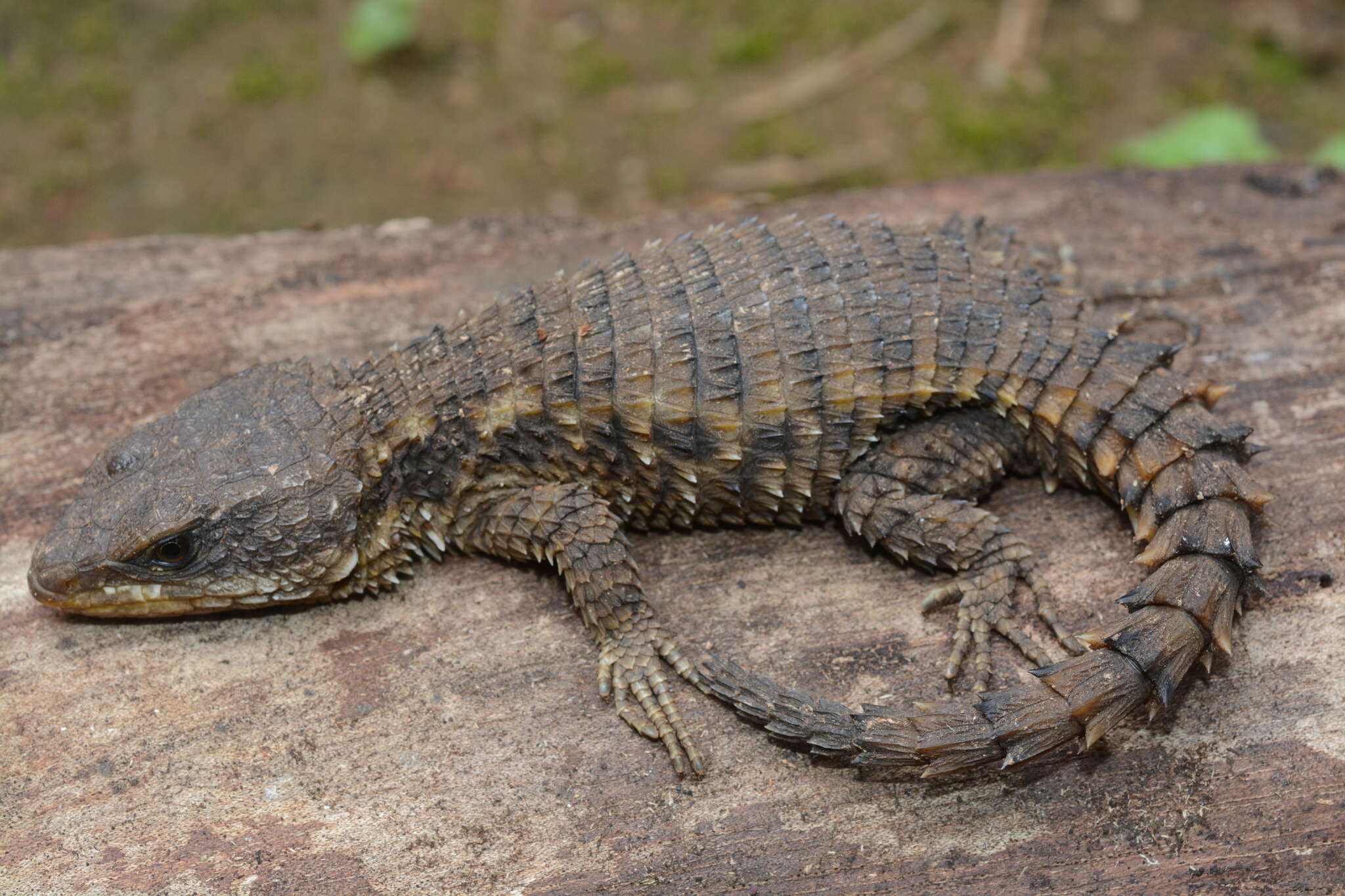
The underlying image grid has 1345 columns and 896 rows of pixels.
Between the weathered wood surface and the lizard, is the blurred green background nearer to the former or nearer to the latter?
the weathered wood surface

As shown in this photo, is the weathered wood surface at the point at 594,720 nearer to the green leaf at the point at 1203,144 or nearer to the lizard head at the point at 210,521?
the lizard head at the point at 210,521

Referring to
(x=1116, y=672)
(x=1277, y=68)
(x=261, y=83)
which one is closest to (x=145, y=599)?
(x=1116, y=672)

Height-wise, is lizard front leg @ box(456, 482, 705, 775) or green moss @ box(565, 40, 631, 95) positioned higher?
green moss @ box(565, 40, 631, 95)

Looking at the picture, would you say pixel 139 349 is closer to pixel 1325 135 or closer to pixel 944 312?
pixel 944 312

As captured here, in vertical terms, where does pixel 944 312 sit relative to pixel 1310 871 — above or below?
above

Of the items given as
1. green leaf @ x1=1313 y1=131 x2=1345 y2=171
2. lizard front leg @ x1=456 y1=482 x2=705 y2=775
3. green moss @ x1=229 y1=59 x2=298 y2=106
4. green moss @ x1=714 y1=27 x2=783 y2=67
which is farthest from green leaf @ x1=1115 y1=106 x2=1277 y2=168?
green moss @ x1=229 y1=59 x2=298 y2=106

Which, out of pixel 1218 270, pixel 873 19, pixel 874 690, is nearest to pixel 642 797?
pixel 874 690

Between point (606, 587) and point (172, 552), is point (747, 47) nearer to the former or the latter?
point (606, 587)
